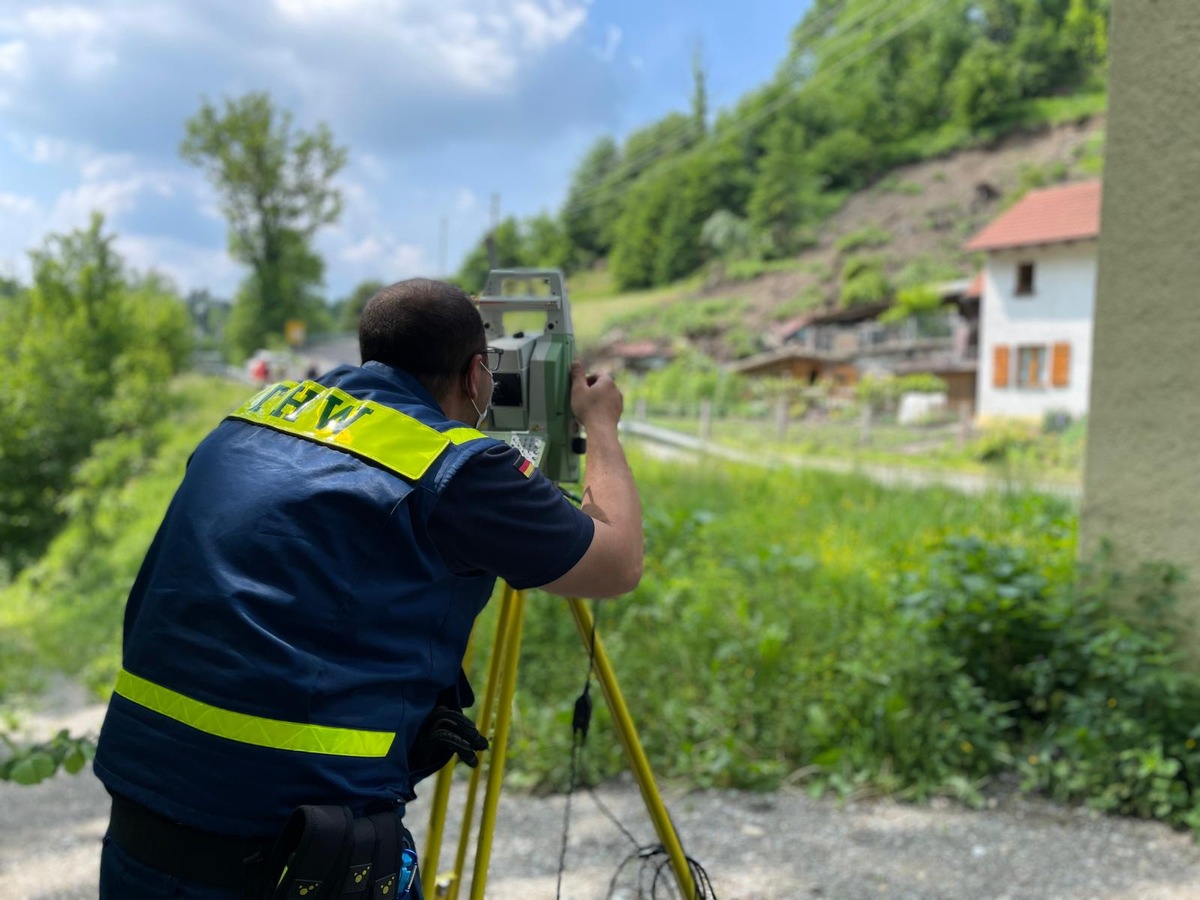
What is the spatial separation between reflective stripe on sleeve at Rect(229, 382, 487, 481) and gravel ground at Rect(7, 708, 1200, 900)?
2.43 metres

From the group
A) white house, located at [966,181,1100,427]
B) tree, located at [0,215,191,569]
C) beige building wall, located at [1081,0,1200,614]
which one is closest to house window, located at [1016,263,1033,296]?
white house, located at [966,181,1100,427]

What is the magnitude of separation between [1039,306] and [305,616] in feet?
91.7

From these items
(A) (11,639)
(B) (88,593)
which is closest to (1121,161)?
(A) (11,639)

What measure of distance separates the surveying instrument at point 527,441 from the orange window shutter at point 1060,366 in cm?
2525

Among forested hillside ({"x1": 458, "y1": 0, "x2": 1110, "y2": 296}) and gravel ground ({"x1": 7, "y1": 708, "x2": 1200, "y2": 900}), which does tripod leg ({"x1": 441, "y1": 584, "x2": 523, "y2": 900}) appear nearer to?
gravel ground ({"x1": 7, "y1": 708, "x2": 1200, "y2": 900})

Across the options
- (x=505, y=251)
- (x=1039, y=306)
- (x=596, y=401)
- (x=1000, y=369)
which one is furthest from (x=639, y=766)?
(x=505, y=251)

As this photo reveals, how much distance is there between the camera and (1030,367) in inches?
1022

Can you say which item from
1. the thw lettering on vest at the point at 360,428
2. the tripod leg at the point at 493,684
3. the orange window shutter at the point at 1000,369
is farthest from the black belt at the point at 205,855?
the orange window shutter at the point at 1000,369

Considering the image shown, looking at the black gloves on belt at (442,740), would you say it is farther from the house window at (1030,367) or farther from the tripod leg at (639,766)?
the house window at (1030,367)

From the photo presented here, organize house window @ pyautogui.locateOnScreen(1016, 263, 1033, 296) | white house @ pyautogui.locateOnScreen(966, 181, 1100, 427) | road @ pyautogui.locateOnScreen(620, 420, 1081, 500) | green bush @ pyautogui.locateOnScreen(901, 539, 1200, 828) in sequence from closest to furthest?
1. green bush @ pyautogui.locateOnScreen(901, 539, 1200, 828)
2. road @ pyautogui.locateOnScreen(620, 420, 1081, 500)
3. white house @ pyautogui.locateOnScreen(966, 181, 1100, 427)
4. house window @ pyautogui.locateOnScreen(1016, 263, 1033, 296)

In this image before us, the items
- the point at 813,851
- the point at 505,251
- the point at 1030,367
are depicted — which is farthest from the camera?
the point at 505,251

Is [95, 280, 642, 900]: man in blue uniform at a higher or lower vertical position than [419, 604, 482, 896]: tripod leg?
higher

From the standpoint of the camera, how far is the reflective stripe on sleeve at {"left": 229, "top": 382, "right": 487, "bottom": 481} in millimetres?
1498

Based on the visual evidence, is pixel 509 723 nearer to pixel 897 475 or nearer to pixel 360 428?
pixel 360 428
